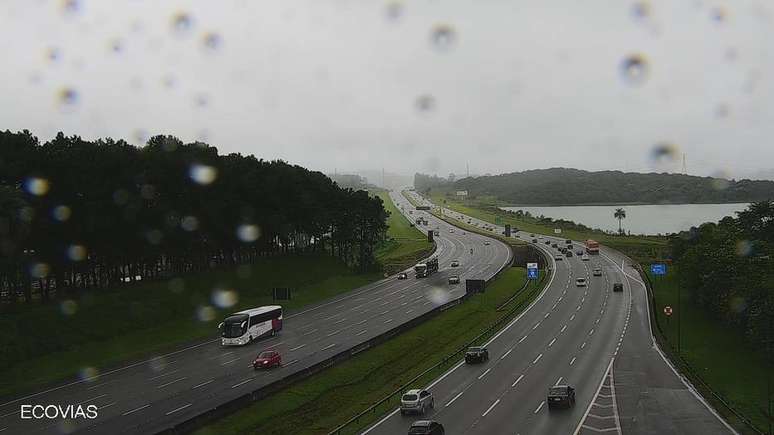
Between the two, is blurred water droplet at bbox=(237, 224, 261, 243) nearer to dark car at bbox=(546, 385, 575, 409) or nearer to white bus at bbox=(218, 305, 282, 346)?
white bus at bbox=(218, 305, 282, 346)

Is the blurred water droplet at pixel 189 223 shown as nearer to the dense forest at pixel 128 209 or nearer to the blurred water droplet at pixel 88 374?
the dense forest at pixel 128 209

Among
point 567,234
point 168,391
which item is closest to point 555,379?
point 168,391

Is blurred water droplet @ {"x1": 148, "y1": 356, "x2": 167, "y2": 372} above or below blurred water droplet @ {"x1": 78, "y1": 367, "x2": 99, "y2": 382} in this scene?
below

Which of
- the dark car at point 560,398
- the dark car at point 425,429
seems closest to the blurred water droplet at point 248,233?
the dark car at point 560,398

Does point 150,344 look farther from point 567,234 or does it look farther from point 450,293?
point 567,234

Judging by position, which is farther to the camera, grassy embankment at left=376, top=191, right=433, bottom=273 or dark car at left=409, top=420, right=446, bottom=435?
grassy embankment at left=376, top=191, right=433, bottom=273

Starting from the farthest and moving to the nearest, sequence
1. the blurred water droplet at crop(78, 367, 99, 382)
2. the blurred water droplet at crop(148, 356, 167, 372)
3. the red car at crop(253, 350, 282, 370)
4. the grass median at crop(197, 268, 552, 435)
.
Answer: the blurred water droplet at crop(148, 356, 167, 372), the red car at crop(253, 350, 282, 370), the blurred water droplet at crop(78, 367, 99, 382), the grass median at crop(197, 268, 552, 435)

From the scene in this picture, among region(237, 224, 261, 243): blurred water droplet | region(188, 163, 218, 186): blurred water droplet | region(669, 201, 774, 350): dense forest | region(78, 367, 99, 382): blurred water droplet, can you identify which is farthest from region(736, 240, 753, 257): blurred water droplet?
region(78, 367, 99, 382): blurred water droplet
